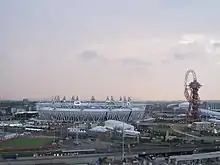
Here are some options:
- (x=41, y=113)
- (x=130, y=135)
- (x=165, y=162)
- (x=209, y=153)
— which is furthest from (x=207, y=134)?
(x=41, y=113)

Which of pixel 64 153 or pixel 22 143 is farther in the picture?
pixel 22 143

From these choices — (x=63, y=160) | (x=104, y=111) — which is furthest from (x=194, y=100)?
(x=63, y=160)

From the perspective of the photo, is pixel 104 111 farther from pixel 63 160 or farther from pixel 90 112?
pixel 63 160

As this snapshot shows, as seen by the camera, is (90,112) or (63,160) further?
(90,112)

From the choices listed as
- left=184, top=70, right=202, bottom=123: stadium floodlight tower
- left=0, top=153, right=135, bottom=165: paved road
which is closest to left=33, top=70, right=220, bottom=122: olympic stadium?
left=184, top=70, right=202, bottom=123: stadium floodlight tower

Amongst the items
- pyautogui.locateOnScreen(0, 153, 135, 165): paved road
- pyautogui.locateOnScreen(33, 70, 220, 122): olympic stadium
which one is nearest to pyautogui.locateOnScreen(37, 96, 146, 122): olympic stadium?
pyautogui.locateOnScreen(33, 70, 220, 122): olympic stadium

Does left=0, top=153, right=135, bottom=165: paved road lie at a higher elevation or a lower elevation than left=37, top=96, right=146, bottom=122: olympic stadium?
lower

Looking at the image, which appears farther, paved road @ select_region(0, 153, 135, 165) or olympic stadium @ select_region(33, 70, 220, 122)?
olympic stadium @ select_region(33, 70, 220, 122)

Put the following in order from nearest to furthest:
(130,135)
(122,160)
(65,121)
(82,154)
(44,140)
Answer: (122,160) < (82,154) < (44,140) < (130,135) < (65,121)

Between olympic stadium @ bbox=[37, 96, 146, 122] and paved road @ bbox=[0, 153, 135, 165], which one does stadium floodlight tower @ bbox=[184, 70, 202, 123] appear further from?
paved road @ bbox=[0, 153, 135, 165]

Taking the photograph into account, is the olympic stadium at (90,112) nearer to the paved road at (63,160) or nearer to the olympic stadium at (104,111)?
the olympic stadium at (104,111)

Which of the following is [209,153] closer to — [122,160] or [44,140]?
[122,160]
